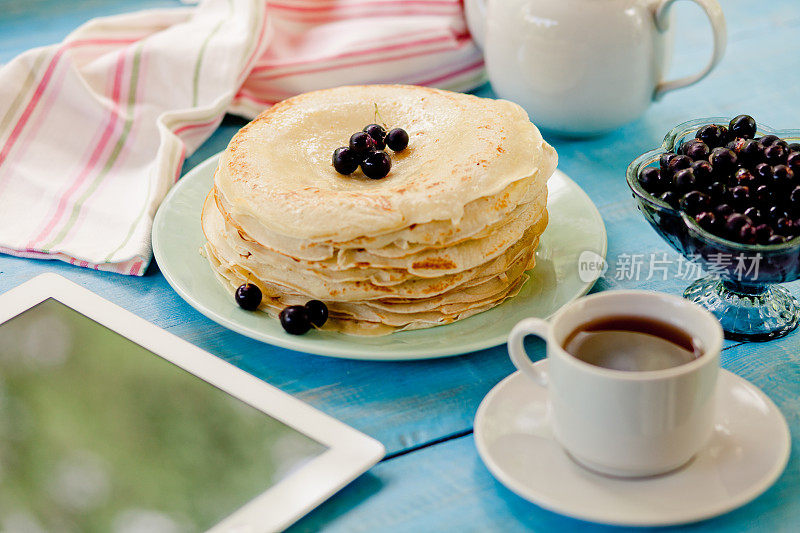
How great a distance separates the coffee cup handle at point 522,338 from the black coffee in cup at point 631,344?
0.02 meters

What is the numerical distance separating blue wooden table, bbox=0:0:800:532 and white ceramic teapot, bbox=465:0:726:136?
3.0 inches

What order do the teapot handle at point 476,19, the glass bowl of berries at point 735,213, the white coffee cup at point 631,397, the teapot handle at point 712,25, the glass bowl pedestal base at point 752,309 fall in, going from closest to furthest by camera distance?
the white coffee cup at point 631,397
the glass bowl of berries at point 735,213
the glass bowl pedestal base at point 752,309
the teapot handle at point 712,25
the teapot handle at point 476,19

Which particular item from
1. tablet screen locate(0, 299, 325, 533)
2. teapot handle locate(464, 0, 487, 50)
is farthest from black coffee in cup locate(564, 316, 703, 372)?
teapot handle locate(464, 0, 487, 50)

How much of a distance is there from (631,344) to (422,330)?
292 millimetres

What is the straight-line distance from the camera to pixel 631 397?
2.15ft

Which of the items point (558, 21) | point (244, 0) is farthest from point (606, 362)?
point (244, 0)

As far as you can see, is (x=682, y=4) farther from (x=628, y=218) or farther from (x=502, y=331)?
(x=502, y=331)

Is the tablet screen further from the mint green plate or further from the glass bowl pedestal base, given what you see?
the glass bowl pedestal base

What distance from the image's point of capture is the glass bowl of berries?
0.84m

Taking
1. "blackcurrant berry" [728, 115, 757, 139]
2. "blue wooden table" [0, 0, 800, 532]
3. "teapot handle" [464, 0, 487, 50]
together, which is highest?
"blackcurrant berry" [728, 115, 757, 139]

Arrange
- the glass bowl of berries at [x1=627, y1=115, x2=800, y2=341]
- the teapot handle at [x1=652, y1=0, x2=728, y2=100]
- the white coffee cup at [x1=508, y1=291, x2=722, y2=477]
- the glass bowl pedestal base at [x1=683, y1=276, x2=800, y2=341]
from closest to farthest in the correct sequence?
the white coffee cup at [x1=508, y1=291, x2=722, y2=477]
the glass bowl of berries at [x1=627, y1=115, x2=800, y2=341]
the glass bowl pedestal base at [x1=683, y1=276, x2=800, y2=341]
the teapot handle at [x1=652, y1=0, x2=728, y2=100]

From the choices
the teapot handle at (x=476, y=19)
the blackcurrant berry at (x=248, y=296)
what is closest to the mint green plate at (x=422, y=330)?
the blackcurrant berry at (x=248, y=296)

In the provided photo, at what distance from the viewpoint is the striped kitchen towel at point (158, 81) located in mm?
1323

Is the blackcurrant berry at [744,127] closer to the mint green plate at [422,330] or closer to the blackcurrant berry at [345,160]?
the mint green plate at [422,330]
